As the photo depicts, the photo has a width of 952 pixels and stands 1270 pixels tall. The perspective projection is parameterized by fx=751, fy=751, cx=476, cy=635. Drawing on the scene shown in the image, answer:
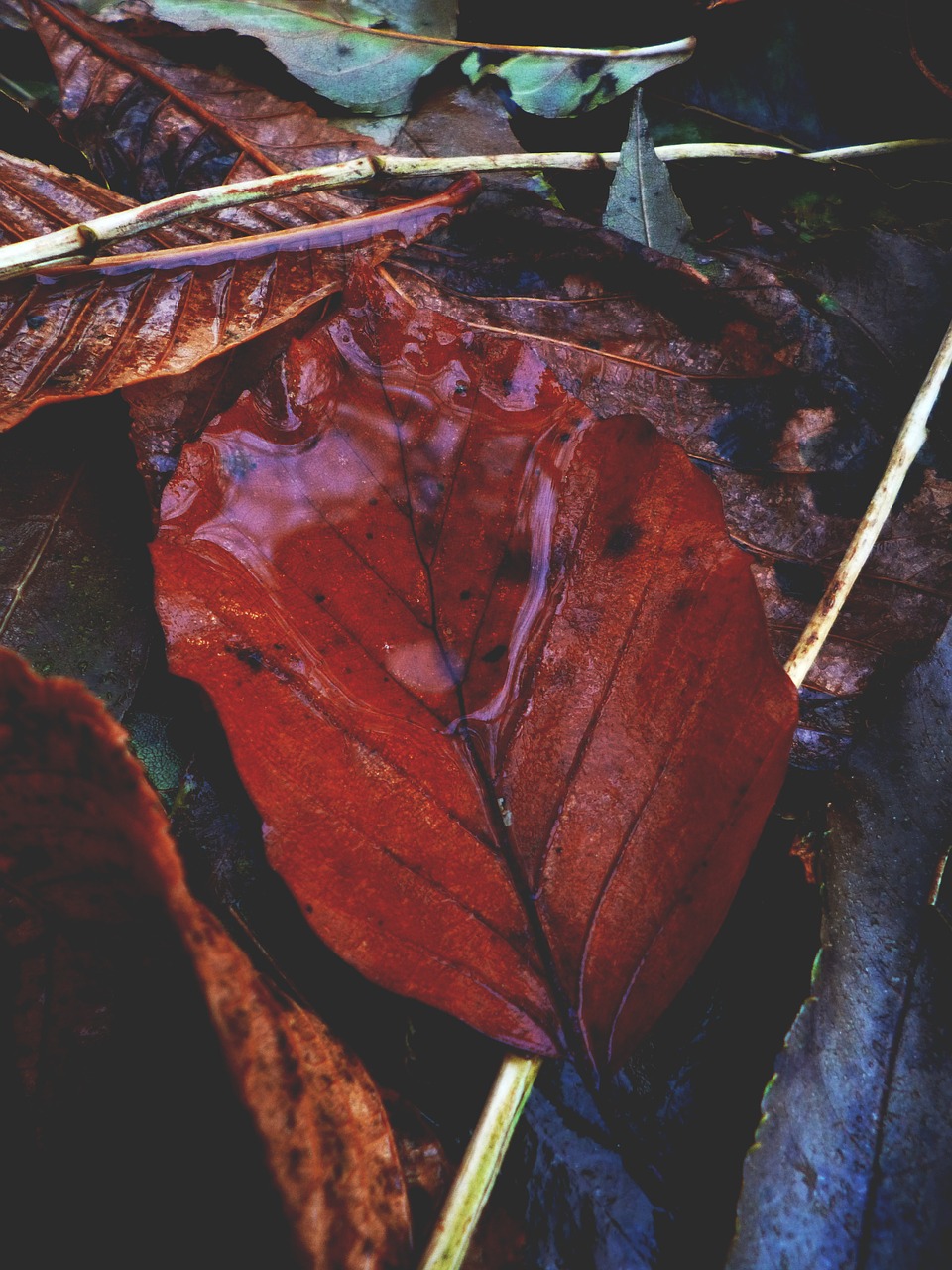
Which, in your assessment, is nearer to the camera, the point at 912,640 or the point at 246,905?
the point at 246,905

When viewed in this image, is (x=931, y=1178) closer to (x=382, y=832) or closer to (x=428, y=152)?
(x=382, y=832)

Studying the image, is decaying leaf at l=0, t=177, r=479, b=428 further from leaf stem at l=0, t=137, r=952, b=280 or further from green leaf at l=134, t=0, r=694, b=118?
green leaf at l=134, t=0, r=694, b=118

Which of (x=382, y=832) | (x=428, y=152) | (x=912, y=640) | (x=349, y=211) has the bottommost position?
(x=382, y=832)

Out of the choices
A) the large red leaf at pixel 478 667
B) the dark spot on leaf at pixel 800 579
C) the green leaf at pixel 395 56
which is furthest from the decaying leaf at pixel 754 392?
the green leaf at pixel 395 56

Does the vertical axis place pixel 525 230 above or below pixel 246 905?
above

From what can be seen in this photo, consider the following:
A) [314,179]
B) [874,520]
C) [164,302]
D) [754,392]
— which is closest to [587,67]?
[314,179]

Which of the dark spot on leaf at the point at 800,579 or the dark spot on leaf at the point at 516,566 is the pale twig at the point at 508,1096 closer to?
the dark spot on leaf at the point at 800,579

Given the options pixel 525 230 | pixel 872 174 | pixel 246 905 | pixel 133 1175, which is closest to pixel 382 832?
pixel 246 905
